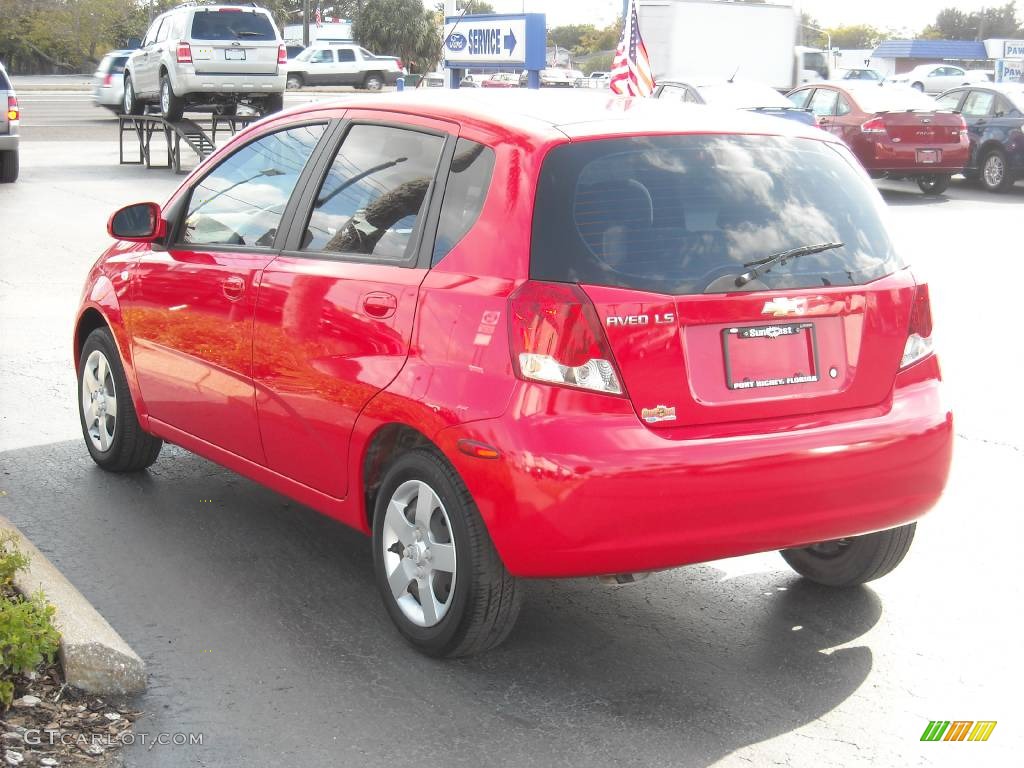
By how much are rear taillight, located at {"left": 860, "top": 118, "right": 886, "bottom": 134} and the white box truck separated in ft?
32.2

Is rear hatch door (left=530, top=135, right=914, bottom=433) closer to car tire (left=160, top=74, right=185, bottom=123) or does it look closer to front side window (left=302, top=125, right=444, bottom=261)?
front side window (left=302, top=125, right=444, bottom=261)

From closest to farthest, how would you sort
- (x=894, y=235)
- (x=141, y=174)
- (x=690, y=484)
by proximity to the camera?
(x=690, y=484), (x=894, y=235), (x=141, y=174)

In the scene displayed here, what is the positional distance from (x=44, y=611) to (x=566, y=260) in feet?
6.04

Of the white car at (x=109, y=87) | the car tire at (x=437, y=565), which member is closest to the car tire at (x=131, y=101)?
the white car at (x=109, y=87)

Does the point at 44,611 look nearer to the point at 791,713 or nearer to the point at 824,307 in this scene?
the point at 791,713

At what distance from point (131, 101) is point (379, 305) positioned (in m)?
26.5

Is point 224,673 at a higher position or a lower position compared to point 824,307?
lower

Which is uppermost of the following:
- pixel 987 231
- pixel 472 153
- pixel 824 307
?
pixel 472 153

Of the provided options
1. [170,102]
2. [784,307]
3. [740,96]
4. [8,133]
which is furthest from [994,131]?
[784,307]

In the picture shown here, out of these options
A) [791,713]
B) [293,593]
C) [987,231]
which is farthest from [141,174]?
[791,713]

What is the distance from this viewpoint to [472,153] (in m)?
4.25

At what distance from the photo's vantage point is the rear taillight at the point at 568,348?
3814 millimetres

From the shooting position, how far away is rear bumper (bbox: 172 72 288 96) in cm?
2481

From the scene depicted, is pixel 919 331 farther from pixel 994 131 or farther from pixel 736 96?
pixel 994 131
